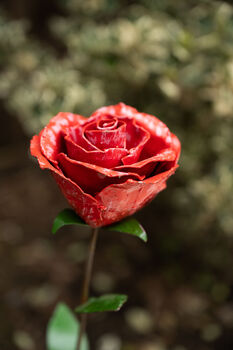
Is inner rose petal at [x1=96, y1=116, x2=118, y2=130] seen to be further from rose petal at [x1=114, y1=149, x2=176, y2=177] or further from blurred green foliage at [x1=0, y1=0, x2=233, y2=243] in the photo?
blurred green foliage at [x1=0, y1=0, x2=233, y2=243]

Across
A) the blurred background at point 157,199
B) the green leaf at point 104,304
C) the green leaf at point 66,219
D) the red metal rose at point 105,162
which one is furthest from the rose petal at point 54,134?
the blurred background at point 157,199

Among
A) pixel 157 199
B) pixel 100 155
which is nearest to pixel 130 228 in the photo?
pixel 100 155

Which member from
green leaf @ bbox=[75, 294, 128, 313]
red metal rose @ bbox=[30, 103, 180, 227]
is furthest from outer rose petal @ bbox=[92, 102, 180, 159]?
green leaf @ bbox=[75, 294, 128, 313]

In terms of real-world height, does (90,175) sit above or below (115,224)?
above

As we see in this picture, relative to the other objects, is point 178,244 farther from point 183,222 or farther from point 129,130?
point 129,130

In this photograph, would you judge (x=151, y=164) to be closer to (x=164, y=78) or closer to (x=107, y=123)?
(x=107, y=123)
